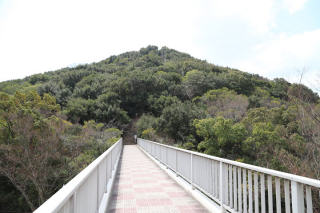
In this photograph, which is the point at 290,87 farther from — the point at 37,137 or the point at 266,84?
the point at 266,84

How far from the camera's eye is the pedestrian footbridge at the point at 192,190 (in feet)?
7.29

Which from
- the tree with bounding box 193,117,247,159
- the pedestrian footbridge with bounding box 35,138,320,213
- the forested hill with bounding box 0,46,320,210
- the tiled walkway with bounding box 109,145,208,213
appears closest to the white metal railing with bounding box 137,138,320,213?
the pedestrian footbridge with bounding box 35,138,320,213

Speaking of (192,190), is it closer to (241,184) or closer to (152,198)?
(152,198)

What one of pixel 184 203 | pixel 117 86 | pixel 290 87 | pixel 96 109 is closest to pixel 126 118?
pixel 96 109

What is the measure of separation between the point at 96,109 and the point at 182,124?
22.7 m

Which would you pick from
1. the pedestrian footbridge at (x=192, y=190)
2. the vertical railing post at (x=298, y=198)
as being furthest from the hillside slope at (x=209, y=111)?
the vertical railing post at (x=298, y=198)

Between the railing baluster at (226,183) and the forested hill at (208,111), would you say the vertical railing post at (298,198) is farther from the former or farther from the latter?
the forested hill at (208,111)

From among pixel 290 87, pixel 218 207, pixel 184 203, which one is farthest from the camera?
pixel 290 87

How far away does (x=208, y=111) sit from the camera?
3706cm

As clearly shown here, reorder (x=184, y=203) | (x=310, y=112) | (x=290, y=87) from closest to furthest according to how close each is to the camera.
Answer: (x=184, y=203) → (x=310, y=112) → (x=290, y=87)

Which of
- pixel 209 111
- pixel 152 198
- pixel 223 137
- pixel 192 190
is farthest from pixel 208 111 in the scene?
pixel 152 198

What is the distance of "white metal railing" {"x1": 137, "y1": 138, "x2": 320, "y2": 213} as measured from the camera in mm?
2217

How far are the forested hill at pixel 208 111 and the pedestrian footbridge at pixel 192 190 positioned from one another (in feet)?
23.6

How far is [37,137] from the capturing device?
19031 millimetres
